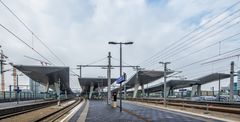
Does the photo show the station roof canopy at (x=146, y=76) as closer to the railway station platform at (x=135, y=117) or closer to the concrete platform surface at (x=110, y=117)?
the railway station platform at (x=135, y=117)

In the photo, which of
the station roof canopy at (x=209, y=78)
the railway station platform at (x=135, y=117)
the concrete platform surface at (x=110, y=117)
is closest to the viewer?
the concrete platform surface at (x=110, y=117)

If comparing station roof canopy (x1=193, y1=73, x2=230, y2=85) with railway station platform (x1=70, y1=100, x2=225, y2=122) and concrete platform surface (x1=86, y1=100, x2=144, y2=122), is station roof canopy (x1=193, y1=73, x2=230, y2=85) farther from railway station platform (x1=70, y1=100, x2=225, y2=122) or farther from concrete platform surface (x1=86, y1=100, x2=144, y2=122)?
concrete platform surface (x1=86, y1=100, x2=144, y2=122)

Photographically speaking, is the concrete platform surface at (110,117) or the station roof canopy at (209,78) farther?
the station roof canopy at (209,78)

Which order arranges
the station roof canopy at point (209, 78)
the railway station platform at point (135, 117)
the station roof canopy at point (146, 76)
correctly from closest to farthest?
1. the railway station platform at point (135, 117)
2. the station roof canopy at point (146, 76)
3. the station roof canopy at point (209, 78)

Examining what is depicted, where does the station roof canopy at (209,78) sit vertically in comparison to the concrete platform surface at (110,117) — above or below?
above

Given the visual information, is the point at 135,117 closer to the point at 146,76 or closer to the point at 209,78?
the point at 146,76

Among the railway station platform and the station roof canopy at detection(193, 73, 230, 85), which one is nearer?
the railway station platform

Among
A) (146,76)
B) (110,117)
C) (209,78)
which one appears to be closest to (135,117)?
(110,117)

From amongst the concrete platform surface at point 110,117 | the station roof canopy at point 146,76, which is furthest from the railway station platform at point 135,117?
the station roof canopy at point 146,76

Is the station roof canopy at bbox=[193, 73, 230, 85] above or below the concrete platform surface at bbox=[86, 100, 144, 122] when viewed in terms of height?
above

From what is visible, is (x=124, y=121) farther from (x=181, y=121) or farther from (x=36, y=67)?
(x=36, y=67)

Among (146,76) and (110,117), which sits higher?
(146,76)

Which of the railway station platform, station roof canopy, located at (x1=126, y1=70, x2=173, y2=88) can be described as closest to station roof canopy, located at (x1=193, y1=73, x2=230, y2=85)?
station roof canopy, located at (x1=126, y1=70, x2=173, y2=88)

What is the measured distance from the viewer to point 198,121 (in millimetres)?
18109
